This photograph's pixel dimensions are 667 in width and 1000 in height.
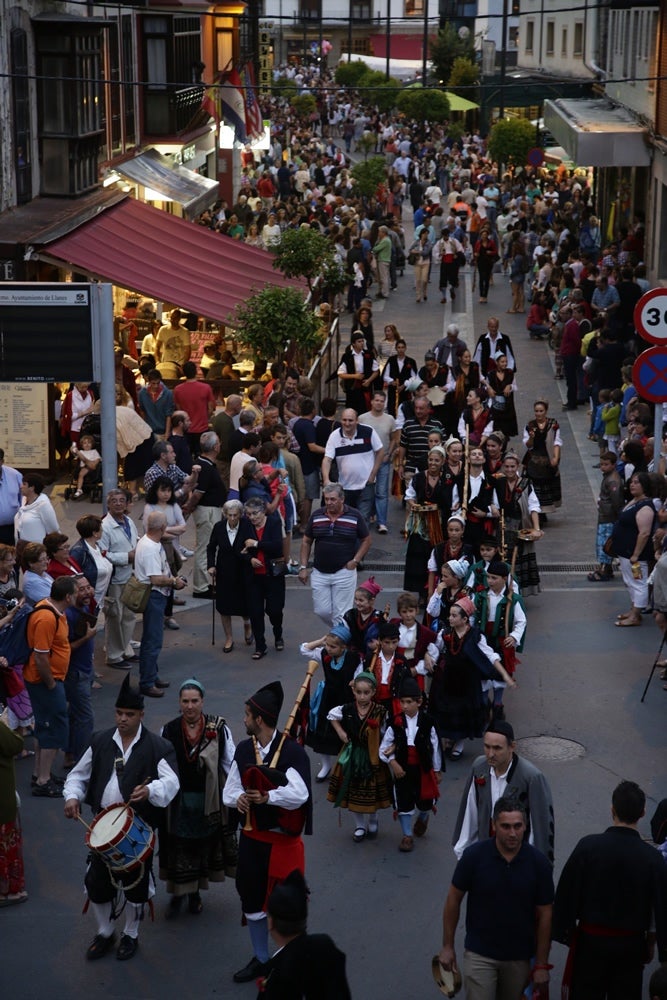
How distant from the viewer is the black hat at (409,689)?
29.9 ft

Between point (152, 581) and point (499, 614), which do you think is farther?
point (152, 581)

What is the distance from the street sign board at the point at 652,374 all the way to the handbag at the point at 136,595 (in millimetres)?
4504

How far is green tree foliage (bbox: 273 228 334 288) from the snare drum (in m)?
14.8

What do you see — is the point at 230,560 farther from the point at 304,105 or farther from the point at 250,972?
the point at 304,105

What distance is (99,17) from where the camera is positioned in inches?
983

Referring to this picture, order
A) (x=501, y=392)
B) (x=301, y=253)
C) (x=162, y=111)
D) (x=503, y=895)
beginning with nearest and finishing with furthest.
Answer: (x=503, y=895) < (x=501, y=392) < (x=301, y=253) < (x=162, y=111)

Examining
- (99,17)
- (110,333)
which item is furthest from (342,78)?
(110,333)

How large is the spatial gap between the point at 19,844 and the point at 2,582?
2625 mm

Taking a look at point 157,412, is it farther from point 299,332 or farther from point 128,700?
point 128,700

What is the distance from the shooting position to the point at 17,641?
993cm

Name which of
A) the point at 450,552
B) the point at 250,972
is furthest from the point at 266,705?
the point at 450,552

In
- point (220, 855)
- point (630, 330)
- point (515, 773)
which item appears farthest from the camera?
point (630, 330)

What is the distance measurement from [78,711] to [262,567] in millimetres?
2788

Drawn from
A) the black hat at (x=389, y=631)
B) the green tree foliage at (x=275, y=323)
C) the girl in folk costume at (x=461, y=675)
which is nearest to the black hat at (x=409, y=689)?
the black hat at (x=389, y=631)
